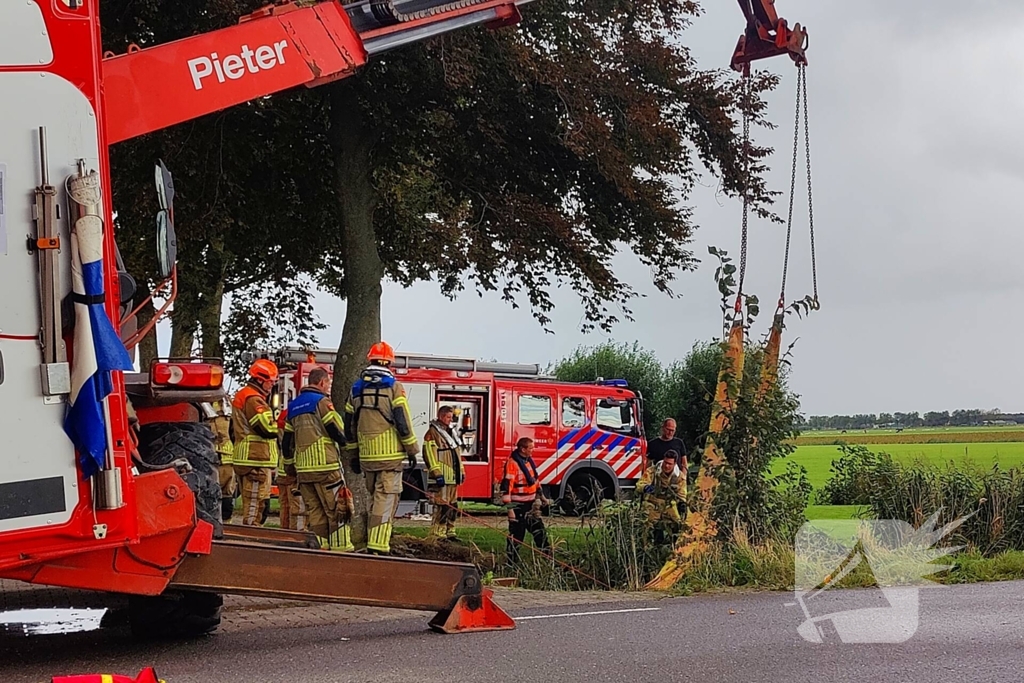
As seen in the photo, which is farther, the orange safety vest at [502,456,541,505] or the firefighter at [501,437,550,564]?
the orange safety vest at [502,456,541,505]

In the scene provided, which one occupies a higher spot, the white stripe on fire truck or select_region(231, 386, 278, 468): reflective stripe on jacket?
select_region(231, 386, 278, 468): reflective stripe on jacket

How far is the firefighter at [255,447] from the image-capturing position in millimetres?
13820

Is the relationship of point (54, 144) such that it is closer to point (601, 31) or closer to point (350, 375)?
point (350, 375)

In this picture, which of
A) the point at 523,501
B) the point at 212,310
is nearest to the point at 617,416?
the point at 212,310

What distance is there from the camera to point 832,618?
8039 millimetres

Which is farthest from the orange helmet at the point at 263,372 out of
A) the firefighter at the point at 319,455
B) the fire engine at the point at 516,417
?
the fire engine at the point at 516,417

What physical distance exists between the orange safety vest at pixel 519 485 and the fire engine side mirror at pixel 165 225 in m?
7.20

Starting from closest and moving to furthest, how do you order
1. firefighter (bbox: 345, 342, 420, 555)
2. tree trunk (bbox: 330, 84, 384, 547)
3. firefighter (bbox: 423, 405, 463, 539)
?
1. firefighter (bbox: 345, 342, 420, 555)
2. tree trunk (bbox: 330, 84, 384, 547)
3. firefighter (bbox: 423, 405, 463, 539)

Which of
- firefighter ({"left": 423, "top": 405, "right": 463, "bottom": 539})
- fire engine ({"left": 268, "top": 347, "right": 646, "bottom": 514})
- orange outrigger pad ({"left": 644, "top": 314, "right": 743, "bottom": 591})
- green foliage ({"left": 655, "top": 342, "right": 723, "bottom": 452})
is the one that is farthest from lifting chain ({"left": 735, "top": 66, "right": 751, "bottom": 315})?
green foliage ({"left": 655, "top": 342, "right": 723, "bottom": 452})

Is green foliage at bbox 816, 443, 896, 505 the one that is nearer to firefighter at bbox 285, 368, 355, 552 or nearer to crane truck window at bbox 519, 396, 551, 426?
firefighter at bbox 285, 368, 355, 552

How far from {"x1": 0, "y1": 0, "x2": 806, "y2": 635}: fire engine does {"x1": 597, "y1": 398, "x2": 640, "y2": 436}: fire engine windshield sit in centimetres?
1534

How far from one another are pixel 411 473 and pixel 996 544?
10285mm

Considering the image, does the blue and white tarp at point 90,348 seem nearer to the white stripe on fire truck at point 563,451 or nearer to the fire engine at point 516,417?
the fire engine at point 516,417

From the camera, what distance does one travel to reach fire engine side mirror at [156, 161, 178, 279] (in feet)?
18.5
